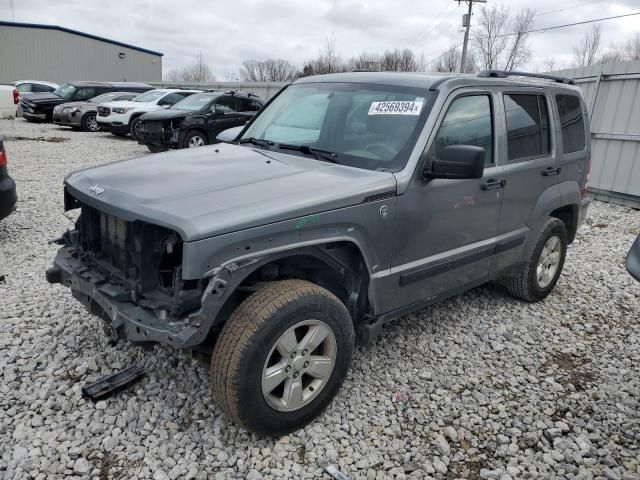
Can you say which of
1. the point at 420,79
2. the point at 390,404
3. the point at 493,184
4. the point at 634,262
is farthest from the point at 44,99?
the point at 634,262

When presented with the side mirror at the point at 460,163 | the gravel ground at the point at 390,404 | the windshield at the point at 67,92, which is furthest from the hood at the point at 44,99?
the side mirror at the point at 460,163

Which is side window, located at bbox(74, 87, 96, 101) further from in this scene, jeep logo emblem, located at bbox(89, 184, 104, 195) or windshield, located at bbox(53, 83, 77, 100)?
jeep logo emblem, located at bbox(89, 184, 104, 195)

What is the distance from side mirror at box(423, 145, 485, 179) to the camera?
9.78 ft

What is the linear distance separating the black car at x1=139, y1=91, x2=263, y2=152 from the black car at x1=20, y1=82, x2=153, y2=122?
8.53m

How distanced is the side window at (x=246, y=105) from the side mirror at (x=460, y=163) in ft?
33.5

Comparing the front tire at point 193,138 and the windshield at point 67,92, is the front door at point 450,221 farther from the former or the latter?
the windshield at point 67,92

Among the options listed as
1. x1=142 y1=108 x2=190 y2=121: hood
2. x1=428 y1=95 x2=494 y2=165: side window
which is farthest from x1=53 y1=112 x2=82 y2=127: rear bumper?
x1=428 y1=95 x2=494 y2=165: side window

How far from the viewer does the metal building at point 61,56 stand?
1521 inches

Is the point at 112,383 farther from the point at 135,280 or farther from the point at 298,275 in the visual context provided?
the point at 298,275

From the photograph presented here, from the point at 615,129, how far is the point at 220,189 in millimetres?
8894

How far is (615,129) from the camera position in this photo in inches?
362

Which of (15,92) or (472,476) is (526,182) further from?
(15,92)

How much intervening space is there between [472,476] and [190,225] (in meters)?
1.94

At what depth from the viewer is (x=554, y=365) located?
377 centimetres
